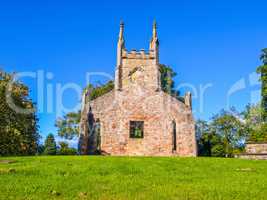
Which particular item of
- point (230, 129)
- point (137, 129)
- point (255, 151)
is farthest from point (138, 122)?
point (230, 129)

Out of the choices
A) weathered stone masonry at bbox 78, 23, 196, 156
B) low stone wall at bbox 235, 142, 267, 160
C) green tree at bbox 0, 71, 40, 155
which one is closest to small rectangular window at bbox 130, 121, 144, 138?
weathered stone masonry at bbox 78, 23, 196, 156

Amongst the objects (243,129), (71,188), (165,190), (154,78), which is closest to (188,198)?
(165,190)

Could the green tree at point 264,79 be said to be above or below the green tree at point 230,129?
above

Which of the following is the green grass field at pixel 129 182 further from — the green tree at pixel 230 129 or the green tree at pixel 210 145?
the green tree at pixel 230 129

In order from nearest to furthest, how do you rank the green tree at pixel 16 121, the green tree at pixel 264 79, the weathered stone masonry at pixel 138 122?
the green tree at pixel 16 121 < the weathered stone masonry at pixel 138 122 < the green tree at pixel 264 79

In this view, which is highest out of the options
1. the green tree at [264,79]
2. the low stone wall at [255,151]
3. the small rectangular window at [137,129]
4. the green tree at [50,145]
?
the green tree at [264,79]

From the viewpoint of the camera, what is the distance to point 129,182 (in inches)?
468

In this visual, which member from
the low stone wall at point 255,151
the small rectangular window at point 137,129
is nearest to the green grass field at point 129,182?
the low stone wall at point 255,151

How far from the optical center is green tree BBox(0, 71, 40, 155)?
102 feet

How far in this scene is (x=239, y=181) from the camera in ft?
41.3

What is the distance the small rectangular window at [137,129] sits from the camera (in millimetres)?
34900

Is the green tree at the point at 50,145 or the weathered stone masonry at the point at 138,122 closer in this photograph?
the weathered stone masonry at the point at 138,122

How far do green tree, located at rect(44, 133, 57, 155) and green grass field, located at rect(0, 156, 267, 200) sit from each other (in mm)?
35630

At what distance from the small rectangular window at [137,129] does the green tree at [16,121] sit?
29.2 feet
